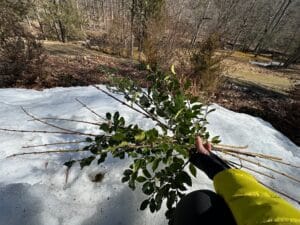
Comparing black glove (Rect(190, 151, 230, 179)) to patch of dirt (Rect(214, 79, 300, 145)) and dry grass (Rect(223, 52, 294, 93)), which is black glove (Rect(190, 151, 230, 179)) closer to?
patch of dirt (Rect(214, 79, 300, 145))

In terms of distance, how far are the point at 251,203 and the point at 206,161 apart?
11.5 inches

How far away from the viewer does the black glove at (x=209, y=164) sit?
92 centimetres

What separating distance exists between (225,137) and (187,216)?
1.63 metres

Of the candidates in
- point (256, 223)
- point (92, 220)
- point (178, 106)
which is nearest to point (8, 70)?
point (92, 220)

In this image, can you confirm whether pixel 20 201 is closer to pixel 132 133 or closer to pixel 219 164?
pixel 132 133

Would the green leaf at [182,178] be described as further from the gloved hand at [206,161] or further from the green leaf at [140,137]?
the green leaf at [140,137]

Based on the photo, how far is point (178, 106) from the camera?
1040 millimetres

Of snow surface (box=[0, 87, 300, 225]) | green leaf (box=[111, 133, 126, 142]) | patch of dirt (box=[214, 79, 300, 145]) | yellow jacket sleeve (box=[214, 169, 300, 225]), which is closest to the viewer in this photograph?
yellow jacket sleeve (box=[214, 169, 300, 225])

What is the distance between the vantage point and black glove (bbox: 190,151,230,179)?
918mm

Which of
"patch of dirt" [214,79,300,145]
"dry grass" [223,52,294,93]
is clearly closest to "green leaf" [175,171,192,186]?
"patch of dirt" [214,79,300,145]

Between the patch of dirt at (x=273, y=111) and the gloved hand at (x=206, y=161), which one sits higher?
the gloved hand at (x=206, y=161)

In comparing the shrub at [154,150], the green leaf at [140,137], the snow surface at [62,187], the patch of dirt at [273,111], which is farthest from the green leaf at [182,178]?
the patch of dirt at [273,111]

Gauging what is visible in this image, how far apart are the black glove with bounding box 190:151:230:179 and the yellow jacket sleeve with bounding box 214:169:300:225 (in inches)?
2.0

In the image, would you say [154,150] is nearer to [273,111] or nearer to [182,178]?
[182,178]
